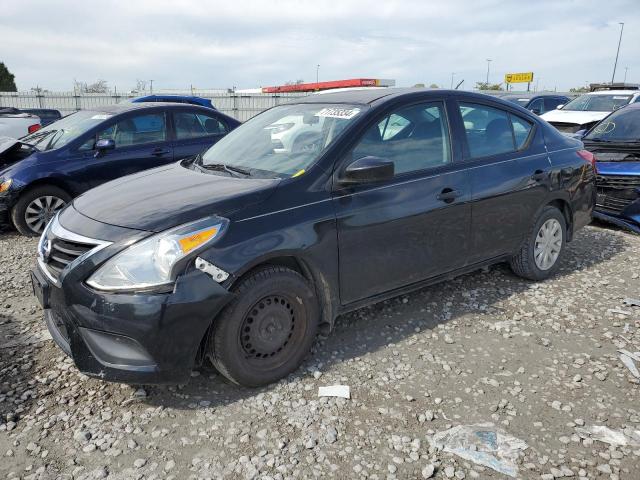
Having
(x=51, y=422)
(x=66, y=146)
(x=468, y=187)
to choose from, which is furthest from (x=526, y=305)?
(x=66, y=146)

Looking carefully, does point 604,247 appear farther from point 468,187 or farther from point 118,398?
point 118,398

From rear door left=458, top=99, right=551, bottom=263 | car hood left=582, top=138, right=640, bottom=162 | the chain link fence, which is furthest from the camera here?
the chain link fence

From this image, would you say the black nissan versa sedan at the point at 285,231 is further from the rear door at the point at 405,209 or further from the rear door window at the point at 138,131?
the rear door window at the point at 138,131

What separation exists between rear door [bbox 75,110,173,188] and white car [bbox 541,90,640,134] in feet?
28.0

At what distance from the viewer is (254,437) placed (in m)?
2.67

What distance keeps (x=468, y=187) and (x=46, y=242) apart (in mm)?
2933

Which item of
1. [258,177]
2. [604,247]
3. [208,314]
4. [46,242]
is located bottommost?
[604,247]

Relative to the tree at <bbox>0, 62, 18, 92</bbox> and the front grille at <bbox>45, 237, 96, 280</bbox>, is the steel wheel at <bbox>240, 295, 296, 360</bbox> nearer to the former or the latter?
the front grille at <bbox>45, 237, 96, 280</bbox>

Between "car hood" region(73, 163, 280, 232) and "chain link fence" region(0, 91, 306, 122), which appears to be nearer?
"car hood" region(73, 163, 280, 232)

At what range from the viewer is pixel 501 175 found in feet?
13.7

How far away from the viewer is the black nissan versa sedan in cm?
267

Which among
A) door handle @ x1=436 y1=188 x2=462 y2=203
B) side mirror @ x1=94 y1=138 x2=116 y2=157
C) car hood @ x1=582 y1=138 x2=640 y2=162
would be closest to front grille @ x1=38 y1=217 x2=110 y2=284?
door handle @ x1=436 y1=188 x2=462 y2=203

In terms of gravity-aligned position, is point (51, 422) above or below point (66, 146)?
below

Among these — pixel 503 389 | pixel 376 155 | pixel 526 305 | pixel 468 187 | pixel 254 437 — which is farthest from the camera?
pixel 526 305
